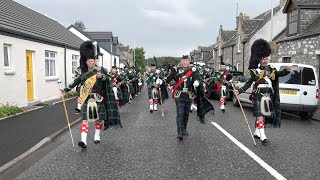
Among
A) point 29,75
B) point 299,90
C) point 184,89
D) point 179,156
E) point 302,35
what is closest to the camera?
point 179,156

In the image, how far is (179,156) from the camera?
5941mm

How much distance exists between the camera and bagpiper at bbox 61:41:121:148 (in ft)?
21.7

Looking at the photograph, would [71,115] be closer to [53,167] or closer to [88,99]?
[88,99]

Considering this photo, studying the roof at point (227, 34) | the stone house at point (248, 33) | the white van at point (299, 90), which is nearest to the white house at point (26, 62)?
the white van at point (299, 90)

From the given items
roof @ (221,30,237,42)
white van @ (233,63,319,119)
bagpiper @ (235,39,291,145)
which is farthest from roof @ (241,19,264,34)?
bagpiper @ (235,39,291,145)

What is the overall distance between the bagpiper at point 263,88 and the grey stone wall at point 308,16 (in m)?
13.3

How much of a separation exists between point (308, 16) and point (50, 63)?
50.2 feet

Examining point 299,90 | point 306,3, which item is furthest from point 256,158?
point 306,3

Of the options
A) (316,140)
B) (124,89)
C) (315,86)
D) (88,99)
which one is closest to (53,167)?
(88,99)

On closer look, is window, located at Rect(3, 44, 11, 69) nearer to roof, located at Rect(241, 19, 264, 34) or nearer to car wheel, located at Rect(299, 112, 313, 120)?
car wheel, located at Rect(299, 112, 313, 120)

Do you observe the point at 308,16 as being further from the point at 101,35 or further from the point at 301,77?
the point at 101,35

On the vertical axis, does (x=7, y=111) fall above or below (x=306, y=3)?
below

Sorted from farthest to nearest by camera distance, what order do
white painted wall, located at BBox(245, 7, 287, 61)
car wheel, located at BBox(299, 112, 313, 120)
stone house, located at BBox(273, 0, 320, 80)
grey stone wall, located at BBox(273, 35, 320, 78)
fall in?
1. white painted wall, located at BBox(245, 7, 287, 61)
2. stone house, located at BBox(273, 0, 320, 80)
3. grey stone wall, located at BBox(273, 35, 320, 78)
4. car wheel, located at BBox(299, 112, 313, 120)

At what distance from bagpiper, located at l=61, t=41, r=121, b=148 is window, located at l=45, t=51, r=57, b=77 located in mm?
11032
